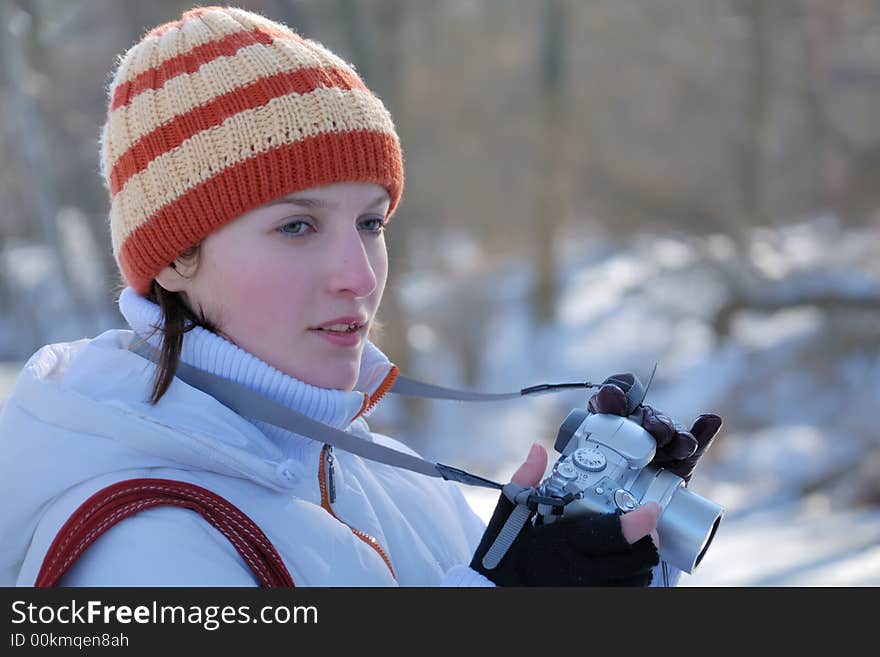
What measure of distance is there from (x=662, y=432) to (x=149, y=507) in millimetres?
698

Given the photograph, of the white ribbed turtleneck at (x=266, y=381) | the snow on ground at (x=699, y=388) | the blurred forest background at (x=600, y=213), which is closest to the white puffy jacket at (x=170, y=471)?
the white ribbed turtleneck at (x=266, y=381)

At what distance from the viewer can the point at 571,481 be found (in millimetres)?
1238

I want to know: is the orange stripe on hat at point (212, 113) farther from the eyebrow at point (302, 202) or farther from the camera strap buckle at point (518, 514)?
the camera strap buckle at point (518, 514)

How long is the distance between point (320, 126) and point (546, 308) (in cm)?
1135

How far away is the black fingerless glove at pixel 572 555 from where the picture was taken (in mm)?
1143

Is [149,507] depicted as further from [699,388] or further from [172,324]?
[699,388]

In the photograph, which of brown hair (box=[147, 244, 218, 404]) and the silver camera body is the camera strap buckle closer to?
the silver camera body

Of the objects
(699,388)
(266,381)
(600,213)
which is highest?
(600,213)

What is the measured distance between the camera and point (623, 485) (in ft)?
4.22

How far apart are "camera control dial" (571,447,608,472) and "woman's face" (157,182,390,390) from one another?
33 centimetres

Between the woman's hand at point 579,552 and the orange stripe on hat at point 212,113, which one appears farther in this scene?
the orange stripe on hat at point 212,113

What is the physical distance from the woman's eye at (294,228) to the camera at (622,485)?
1.50 feet

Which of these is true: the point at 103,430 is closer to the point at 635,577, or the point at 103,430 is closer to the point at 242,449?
the point at 242,449

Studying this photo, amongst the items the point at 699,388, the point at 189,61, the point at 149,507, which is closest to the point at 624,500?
the point at 149,507
